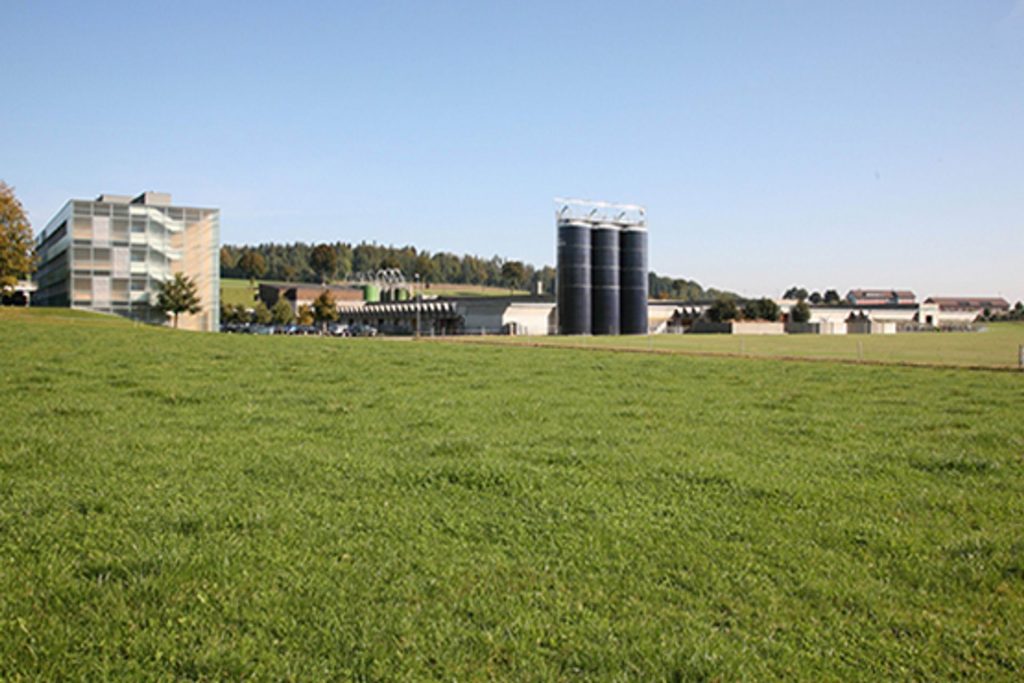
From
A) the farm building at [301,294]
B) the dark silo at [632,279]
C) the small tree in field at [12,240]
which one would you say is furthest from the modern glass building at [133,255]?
the farm building at [301,294]

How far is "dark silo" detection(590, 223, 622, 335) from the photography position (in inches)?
3797

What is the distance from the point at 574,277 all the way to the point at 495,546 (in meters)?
89.2

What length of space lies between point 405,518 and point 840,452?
21.2 ft

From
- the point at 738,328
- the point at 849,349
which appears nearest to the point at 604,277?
the point at 738,328

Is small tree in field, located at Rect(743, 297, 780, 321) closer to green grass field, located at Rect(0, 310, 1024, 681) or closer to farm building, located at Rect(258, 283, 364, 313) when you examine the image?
farm building, located at Rect(258, 283, 364, 313)

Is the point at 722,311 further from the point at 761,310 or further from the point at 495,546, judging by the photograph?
the point at 495,546

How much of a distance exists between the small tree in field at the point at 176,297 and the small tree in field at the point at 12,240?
13914mm

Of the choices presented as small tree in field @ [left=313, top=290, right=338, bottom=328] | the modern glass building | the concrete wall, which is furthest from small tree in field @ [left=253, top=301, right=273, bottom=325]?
the concrete wall

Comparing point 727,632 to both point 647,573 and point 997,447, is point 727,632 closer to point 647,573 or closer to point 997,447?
point 647,573

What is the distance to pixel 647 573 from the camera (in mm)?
5887

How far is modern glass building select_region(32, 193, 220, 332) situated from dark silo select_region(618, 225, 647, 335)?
45.9m

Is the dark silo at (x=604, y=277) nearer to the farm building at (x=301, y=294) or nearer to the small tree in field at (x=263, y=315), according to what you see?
the small tree in field at (x=263, y=315)

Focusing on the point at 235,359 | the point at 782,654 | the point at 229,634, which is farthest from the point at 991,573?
the point at 235,359

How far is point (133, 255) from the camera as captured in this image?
257 feet
